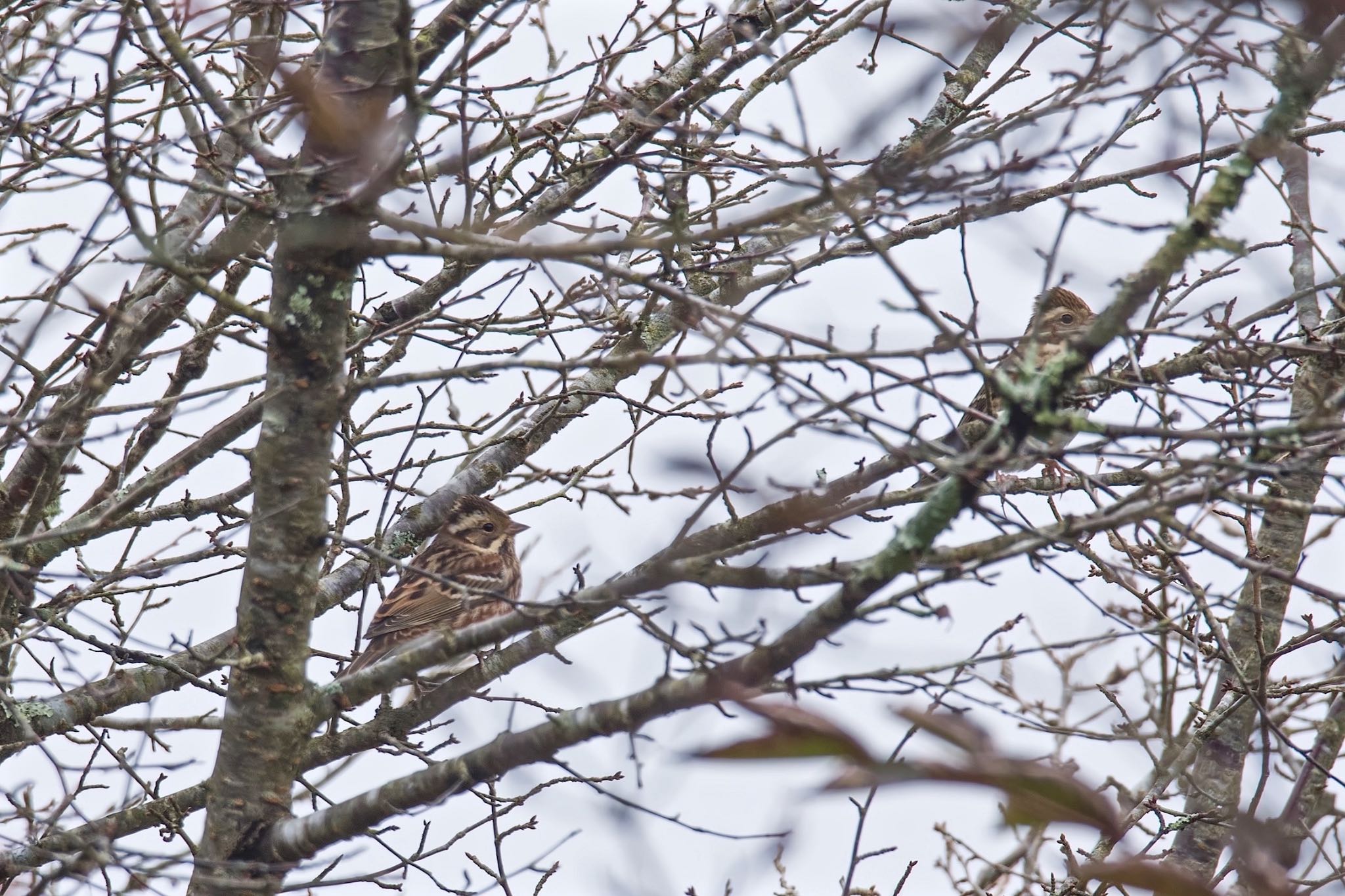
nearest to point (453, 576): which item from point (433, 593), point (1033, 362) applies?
point (433, 593)

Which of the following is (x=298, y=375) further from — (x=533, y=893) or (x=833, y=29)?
(x=833, y=29)

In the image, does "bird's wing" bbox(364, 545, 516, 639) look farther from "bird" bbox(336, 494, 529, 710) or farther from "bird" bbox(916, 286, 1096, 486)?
"bird" bbox(916, 286, 1096, 486)

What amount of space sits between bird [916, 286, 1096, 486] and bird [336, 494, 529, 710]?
2633mm

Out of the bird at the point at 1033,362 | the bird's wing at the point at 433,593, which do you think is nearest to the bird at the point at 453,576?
the bird's wing at the point at 433,593

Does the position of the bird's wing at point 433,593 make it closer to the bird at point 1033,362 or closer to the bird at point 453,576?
the bird at point 453,576

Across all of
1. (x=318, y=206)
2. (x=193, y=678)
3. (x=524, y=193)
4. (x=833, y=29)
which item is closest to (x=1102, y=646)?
(x=833, y=29)

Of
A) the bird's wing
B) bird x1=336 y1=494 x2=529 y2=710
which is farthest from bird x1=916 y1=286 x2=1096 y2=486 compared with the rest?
the bird's wing

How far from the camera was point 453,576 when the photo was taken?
7059 millimetres

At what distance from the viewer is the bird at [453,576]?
7.47m

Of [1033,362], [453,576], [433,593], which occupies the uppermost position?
[433,593]

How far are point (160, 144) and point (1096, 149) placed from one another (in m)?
3.10

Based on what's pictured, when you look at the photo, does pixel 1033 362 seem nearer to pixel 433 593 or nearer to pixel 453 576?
pixel 453 576

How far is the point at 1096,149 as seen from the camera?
4.39 meters

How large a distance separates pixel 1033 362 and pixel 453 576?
15.8 ft
